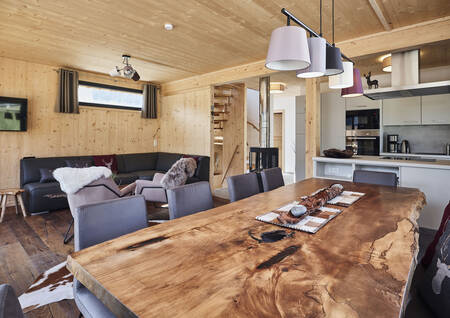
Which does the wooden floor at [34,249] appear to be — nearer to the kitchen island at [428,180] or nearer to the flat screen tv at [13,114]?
the flat screen tv at [13,114]

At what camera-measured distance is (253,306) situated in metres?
0.74

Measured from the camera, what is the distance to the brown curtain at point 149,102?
6.64 meters

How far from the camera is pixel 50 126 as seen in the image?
5.28 meters

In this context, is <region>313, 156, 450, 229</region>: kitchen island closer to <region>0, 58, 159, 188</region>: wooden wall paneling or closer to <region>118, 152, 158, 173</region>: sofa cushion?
<region>118, 152, 158, 173</region>: sofa cushion

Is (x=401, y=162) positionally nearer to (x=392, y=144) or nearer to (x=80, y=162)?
(x=392, y=144)

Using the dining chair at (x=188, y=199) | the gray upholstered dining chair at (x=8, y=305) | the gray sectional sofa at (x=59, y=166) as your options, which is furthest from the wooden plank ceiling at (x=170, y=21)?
the gray upholstered dining chair at (x=8, y=305)

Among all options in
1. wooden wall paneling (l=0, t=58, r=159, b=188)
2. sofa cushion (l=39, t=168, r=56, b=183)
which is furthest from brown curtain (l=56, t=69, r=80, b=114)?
sofa cushion (l=39, t=168, r=56, b=183)

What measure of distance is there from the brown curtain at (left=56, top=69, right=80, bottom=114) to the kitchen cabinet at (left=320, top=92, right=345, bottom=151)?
516cm

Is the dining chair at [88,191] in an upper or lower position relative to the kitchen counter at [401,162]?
lower

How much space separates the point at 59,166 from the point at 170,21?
3.48 metres

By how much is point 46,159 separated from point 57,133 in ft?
2.20

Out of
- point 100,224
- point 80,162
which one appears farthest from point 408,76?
point 80,162

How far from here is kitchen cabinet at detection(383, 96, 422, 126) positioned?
488cm

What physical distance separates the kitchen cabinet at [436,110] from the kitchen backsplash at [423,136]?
372 mm
